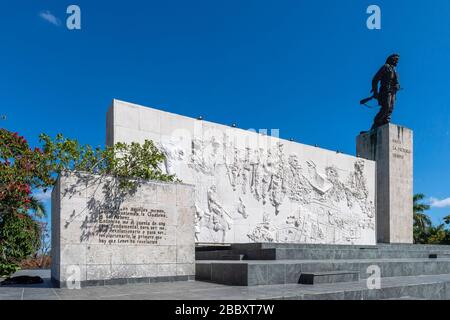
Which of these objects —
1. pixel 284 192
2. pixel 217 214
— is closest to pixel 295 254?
pixel 217 214

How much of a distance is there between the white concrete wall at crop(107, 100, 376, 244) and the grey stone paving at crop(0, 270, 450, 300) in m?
5.42

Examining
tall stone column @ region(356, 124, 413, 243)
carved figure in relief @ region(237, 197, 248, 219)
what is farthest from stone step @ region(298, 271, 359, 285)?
tall stone column @ region(356, 124, 413, 243)

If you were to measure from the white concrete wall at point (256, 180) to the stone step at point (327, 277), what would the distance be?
18.8 ft

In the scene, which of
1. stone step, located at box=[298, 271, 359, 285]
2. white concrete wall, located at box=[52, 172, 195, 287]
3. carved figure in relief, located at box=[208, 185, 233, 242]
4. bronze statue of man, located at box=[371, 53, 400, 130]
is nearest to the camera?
white concrete wall, located at box=[52, 172, 195, 287]

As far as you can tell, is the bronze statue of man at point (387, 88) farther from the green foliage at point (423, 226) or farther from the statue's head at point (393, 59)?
the green foliage at point (423, 226)

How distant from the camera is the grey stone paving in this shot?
18.3ft

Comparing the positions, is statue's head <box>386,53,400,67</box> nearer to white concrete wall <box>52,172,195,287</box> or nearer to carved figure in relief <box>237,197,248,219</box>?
carved figure in relief <box>237,197,248,219</box>

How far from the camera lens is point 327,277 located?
7.14 metres

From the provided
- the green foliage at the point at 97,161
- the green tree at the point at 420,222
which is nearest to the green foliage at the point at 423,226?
the green tree at the point at 420,222

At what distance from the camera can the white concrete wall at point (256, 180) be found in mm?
12290

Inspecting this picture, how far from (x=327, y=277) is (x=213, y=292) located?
7.21ft

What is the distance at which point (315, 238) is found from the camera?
16.4 meters

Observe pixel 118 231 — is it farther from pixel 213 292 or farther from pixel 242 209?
pixel 242 209

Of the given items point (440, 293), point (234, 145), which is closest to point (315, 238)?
point (234, 145)
